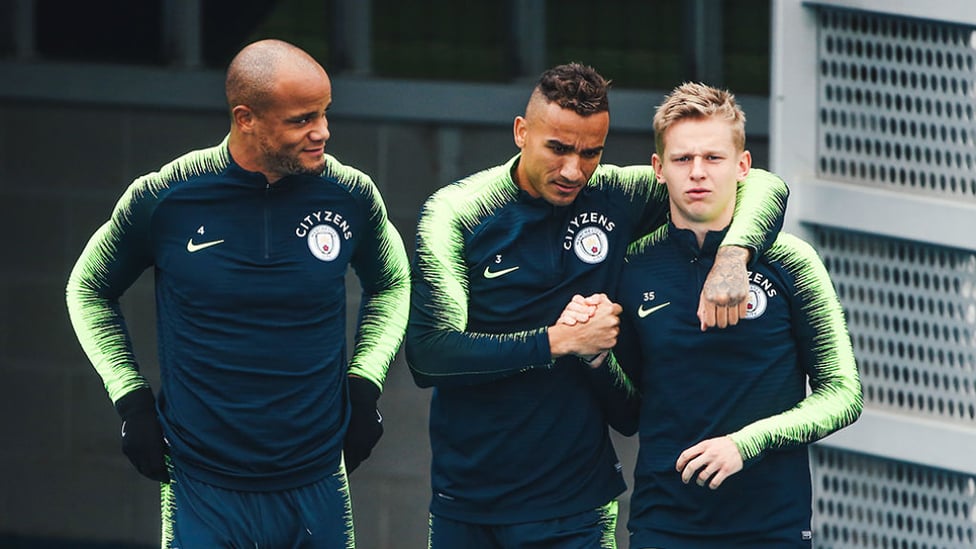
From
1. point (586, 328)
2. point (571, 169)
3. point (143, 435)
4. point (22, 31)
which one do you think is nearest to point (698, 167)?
point (571, 169)

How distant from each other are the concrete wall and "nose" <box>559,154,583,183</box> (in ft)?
10.4

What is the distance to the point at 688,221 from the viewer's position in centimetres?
449

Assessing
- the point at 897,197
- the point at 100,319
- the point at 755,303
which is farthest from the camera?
the point at 897,197

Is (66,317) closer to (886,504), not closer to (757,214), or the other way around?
(886,504)

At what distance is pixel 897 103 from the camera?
5.36 m

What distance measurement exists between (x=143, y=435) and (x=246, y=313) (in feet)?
1.34

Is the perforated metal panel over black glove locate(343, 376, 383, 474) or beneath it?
over

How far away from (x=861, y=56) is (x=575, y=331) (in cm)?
153

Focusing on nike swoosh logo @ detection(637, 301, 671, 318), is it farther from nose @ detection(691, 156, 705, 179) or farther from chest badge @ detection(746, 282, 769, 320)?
nose @ detection(691, 156, 705, 179)

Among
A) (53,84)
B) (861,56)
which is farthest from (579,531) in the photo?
(53,84)

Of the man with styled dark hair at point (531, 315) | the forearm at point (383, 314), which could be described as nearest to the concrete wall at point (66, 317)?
the forearm at point (383, 314)

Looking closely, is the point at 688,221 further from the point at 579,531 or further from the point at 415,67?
the point at 415,67

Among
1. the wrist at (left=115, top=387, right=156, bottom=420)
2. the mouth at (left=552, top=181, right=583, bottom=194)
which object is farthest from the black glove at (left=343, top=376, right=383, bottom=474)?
the mouth at (left=552, top=181, right=583, bottom=194)

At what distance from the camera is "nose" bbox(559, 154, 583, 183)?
4.44 meters
